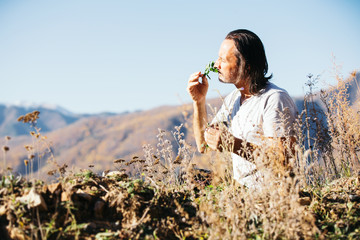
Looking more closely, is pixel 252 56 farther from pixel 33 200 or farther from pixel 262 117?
pixel 33 200

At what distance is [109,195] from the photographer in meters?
2.59

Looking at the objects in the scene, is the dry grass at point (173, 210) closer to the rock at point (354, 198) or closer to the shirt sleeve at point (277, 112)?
the rock at point (354, 198)

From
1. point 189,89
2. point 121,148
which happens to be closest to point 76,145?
point 121,148

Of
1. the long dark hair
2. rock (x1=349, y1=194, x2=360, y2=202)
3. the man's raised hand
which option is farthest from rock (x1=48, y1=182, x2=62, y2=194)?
rock (x1=349, y1=194, x2=360, y2=202)

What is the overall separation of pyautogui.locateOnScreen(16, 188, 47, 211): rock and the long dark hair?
252 centimetres

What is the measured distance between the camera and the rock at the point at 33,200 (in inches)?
90.3

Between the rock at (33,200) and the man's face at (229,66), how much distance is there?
2395 mm

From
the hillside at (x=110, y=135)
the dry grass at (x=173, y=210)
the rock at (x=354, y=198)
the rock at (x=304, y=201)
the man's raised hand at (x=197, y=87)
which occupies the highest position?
the man's raised hand at (x=197, y=87)

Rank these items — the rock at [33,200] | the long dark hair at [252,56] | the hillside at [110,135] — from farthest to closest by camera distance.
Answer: the hillside at [110,135], the long dark hair at [252,56], the rock at [33,200]

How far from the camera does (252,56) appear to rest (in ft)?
12.0

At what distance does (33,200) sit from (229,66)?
2.55 meters

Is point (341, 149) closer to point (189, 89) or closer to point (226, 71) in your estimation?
point (226, 71)

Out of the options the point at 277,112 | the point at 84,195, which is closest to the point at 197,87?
the point at 277,112

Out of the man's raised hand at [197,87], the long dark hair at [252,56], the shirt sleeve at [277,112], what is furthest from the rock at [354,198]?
the man's raised hand at [197,87]
